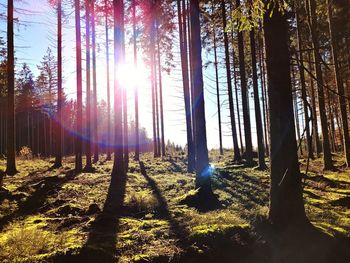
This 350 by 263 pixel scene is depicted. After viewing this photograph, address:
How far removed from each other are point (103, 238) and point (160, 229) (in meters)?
1.14

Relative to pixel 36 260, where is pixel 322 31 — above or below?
above

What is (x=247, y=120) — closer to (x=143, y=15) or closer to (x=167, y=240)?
(x=143, y=15)

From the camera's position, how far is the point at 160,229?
622 centimetres

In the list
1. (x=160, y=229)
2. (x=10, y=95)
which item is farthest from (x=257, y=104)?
(x=10, y=95)

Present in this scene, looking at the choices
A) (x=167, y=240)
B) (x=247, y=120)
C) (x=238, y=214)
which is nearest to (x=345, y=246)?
(x=238, y=214)

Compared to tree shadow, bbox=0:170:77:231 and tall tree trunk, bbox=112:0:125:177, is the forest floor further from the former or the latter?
tall tree trunk, bbox=112:0:125:177

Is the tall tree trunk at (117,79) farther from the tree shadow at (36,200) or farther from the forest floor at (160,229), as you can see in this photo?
the forest floor at (160,229)

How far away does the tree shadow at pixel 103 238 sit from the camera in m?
4.72

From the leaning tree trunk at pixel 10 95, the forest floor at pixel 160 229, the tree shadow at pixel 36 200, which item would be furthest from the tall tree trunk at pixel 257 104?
the leaning tree trunk at pixel 10 95

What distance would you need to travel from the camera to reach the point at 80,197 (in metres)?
9.38

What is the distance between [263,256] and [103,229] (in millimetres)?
2850

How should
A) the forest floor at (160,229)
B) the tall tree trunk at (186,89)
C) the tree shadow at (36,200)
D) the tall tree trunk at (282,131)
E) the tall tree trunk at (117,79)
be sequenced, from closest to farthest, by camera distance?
1. the forest floor at (160,229)
2. the tall tree trunk at (282,131)
3. the tree shadow at (36,200)
4. the tall tree trunk at (117,79)
5. the tall tree trunk at (186,89)

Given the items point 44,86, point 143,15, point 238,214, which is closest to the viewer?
point 238,214

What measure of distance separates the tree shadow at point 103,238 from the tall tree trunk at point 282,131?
293 cm
